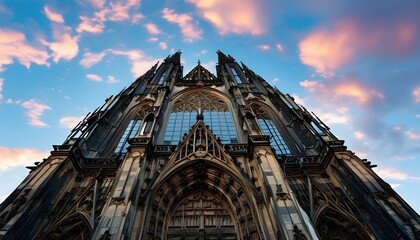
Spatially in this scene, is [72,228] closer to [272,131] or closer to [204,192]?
[204,192]

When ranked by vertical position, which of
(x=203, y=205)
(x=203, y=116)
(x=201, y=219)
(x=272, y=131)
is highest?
(x=203, y=116)

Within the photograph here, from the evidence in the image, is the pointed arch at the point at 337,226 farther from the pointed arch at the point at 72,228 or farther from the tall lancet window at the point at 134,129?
the tall lancet window at the point at 134,129

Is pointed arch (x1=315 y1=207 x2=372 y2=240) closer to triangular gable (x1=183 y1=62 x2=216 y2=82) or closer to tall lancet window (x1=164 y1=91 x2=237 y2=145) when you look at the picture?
tall lancet window (x1=164 y1=91 x2=237 y2=145)

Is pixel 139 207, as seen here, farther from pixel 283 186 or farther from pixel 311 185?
pixel 311 185

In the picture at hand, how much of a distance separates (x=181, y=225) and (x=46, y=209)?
5.21 meters

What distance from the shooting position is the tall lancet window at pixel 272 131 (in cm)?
1566

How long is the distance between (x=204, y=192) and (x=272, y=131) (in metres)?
7.65

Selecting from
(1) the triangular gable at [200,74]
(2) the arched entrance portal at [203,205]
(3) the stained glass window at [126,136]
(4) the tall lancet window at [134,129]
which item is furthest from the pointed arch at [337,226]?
(1) the triangular gable at [200,74]

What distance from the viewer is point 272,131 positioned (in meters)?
17.6

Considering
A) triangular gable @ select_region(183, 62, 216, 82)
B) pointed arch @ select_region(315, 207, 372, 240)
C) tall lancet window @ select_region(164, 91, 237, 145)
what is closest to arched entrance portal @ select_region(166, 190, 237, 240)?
pointed arch @ select_region(315, 207, 372, 240)

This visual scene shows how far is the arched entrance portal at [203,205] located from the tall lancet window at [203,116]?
14.5 feet

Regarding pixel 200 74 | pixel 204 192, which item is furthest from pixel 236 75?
pixel 204 192

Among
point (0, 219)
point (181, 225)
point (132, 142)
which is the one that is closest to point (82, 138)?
Answer: point (132, 142)

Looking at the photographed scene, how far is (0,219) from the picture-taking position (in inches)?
331
